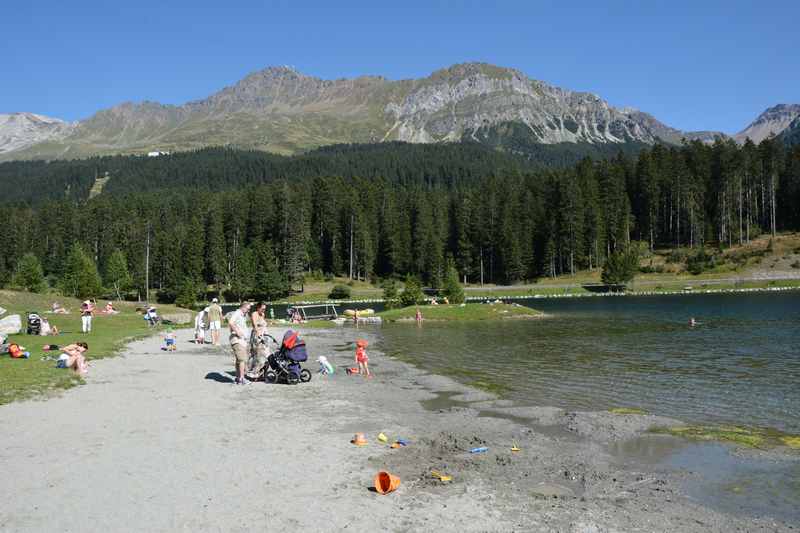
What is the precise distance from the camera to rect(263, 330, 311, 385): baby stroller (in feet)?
77.3

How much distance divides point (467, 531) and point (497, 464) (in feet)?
13.4

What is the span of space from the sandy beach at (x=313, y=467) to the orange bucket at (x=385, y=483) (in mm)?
221

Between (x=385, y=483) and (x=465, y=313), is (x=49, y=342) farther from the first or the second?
(x=465, y=313)

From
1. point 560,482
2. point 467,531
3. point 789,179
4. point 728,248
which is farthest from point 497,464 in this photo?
point 789,179

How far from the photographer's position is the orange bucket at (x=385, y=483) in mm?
10570

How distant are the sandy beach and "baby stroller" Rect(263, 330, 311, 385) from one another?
272 cm

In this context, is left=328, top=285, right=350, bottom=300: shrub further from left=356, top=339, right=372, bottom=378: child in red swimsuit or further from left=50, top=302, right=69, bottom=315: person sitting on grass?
left=356, top=339, right=372, bottom=378: child in red swimsuit

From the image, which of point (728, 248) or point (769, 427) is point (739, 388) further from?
point (728, 248)

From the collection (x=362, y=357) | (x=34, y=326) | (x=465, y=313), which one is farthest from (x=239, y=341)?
(x=465, y=313)

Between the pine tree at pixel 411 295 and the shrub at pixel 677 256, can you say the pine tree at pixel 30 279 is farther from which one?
the shrub at pixel 677 256

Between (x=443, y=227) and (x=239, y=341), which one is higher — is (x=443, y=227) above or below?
above

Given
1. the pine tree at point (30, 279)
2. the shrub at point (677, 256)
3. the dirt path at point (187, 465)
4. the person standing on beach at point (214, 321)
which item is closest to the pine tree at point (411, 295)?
the person standing on beach at point (214, 321)

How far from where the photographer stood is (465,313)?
63.5 metres

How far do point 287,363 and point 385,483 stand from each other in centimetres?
1386
